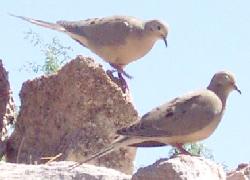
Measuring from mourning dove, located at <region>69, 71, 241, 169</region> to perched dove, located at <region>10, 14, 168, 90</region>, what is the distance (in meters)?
2.57

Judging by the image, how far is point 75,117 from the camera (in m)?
7.99

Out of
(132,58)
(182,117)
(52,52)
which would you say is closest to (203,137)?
(182,117)

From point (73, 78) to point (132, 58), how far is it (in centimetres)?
194

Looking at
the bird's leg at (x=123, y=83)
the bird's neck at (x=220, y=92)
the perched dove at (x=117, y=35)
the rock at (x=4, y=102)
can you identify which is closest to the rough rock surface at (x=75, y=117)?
the rock at (x=4, y=102)

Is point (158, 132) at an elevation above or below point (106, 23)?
below

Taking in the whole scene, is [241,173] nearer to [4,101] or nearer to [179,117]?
[179,117]

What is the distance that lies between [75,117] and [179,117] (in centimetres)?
123

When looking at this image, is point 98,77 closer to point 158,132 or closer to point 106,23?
point 158,132

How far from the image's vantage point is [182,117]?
7059 mm

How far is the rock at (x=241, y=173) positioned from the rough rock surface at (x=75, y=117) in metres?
0.96

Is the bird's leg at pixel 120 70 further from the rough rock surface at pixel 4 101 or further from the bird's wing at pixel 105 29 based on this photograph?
the rough rock surface at pixel 4 101

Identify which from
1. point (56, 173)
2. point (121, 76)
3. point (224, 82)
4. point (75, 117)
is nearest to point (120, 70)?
point (121, 76)

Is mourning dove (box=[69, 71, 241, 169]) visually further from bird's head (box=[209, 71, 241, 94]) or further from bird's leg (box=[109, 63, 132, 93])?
bird's leg (box=[109, 63, 132, 93])

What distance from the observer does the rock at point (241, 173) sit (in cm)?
681
